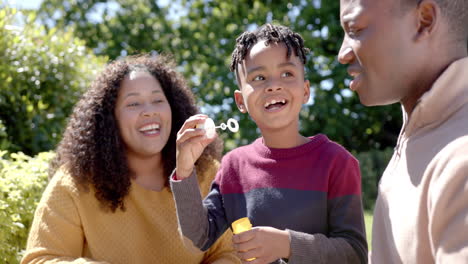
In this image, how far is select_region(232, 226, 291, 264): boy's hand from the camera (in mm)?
1784

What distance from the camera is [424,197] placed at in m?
1.23

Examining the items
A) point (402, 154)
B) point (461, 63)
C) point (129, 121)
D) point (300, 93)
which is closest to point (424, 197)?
point (402, 154)

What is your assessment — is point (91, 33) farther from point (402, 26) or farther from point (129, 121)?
point (402, 26)

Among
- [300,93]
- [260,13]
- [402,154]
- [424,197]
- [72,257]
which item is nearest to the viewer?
[424,197]

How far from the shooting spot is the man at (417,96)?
119 cm

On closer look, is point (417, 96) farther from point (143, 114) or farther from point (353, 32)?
point (143, 114)

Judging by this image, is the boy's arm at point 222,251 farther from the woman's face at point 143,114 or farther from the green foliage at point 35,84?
the green foliage at point 35,84

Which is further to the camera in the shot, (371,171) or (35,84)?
(371,171)

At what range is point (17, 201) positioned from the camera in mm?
3299

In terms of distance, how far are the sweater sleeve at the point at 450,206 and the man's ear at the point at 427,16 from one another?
256mm

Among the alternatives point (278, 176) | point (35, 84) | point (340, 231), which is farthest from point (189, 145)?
point (35, 84)

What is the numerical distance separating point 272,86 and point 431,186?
38.1 inches

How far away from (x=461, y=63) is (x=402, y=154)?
0.82ft

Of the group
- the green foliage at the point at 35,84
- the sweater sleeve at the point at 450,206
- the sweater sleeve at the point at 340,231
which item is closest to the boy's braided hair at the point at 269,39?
the sweater sleeve at the point at 340,231
